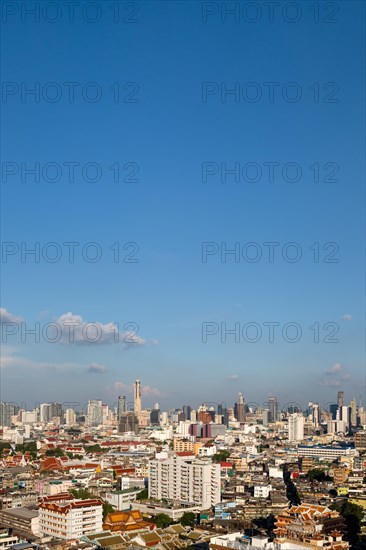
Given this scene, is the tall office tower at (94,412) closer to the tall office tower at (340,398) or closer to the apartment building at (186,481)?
the tall office tower at (340,398)

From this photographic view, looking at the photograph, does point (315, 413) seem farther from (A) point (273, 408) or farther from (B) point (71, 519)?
(B) point (71, 519)

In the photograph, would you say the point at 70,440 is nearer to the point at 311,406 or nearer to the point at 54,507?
the point at 311,406

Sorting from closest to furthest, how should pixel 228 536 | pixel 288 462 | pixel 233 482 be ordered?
pixel 228 536
pixel 233 482
pixel 288 462

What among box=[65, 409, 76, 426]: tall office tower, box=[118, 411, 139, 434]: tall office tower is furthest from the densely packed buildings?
box=[65, 409, 76, 426]: tall office tower

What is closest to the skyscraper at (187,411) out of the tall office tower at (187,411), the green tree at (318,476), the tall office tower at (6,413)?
the tall office tower at (187,411)

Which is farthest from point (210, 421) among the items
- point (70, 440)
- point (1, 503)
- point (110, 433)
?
point (1, 503)

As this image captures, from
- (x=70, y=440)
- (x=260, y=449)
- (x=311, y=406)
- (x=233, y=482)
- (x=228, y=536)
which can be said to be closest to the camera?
(x=228, y=536)

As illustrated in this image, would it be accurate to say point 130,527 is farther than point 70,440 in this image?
No

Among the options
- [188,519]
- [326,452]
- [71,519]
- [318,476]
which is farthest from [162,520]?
[326,452]
